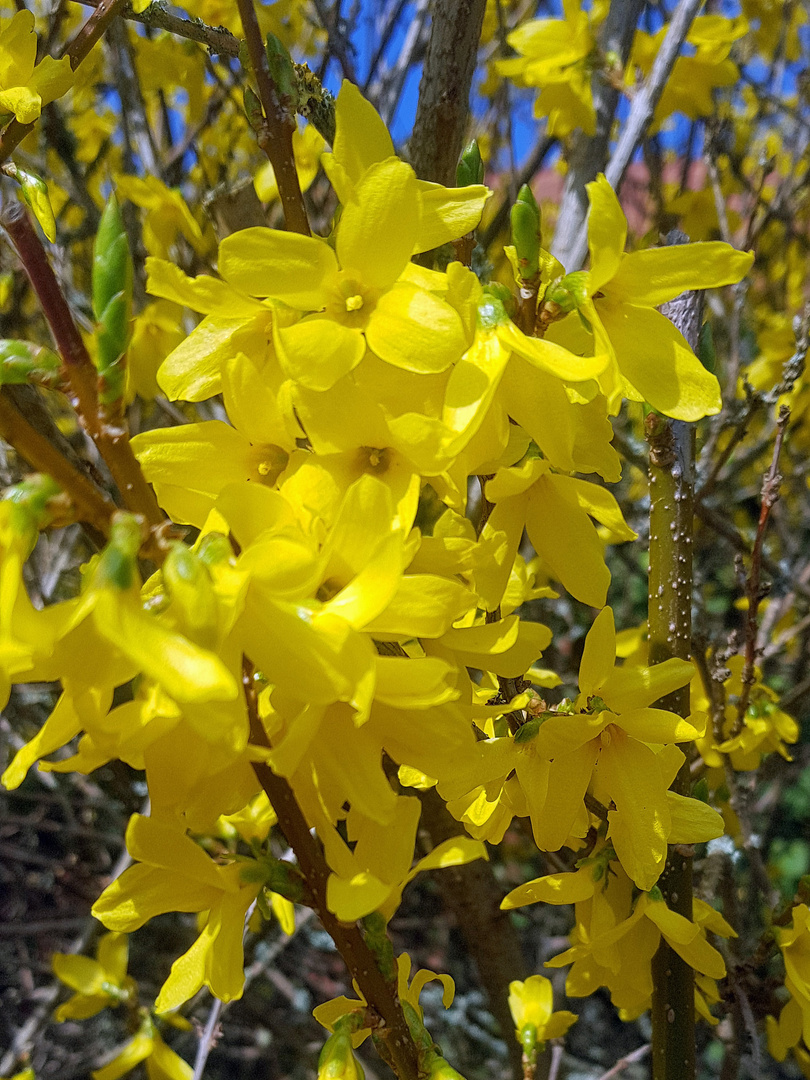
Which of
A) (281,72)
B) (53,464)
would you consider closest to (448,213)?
(281,72)

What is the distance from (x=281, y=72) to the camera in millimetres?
914

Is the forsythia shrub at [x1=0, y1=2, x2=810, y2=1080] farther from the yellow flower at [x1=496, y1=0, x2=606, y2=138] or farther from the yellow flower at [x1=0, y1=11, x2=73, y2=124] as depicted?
the yellow flower at [x1=496, y1=0, x2=606, y2=138]

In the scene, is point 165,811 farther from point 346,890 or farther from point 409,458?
point 409,458

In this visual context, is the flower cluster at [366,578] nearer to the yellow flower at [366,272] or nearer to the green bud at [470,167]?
the yellow flower at [366,272]

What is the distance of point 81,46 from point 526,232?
802 millimetres

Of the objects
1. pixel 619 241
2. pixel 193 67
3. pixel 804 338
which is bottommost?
pixel 619 241

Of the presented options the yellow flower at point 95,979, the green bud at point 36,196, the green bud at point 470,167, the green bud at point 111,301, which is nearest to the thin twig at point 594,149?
the green bud at point 470,167

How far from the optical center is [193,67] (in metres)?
2.29

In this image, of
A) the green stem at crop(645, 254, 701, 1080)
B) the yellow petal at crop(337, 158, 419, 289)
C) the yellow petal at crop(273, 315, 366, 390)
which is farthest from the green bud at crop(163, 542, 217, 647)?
the green stem at crop(645, 254, 701, 1080)

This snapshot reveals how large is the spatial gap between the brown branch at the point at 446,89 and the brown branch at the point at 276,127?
0.50 metres

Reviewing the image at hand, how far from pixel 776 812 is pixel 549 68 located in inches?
92.7

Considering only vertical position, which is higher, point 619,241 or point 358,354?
point 619,241

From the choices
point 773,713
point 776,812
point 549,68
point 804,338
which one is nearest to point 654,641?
point 773,713

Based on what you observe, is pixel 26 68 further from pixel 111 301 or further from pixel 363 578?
pixel 363 578
